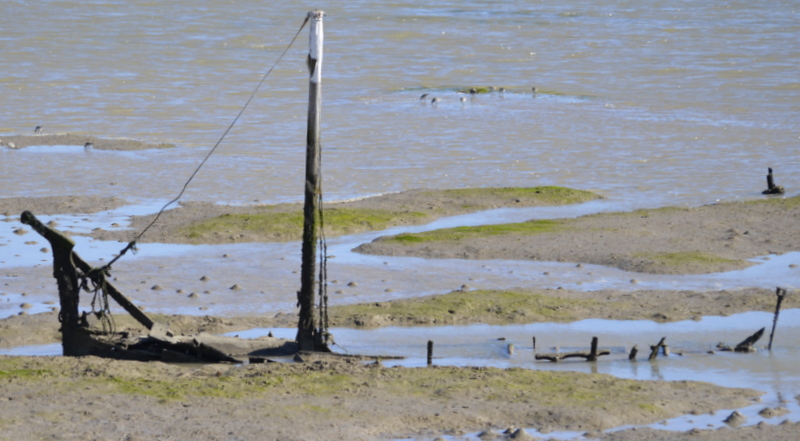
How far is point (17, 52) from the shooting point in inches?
2191

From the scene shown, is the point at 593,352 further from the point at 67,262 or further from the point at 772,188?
the point at 772,188

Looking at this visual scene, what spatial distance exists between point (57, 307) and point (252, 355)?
380 centimetres

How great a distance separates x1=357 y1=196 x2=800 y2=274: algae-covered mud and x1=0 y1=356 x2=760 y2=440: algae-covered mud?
6.51m

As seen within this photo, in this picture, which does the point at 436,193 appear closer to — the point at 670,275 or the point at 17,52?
the point at 670,275

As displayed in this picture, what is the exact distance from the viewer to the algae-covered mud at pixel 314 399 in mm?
10516

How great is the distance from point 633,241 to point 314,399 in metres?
9.93

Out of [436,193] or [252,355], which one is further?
[436,193]

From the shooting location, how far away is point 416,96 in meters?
42.9

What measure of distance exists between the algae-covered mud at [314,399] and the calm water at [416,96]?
13.0m

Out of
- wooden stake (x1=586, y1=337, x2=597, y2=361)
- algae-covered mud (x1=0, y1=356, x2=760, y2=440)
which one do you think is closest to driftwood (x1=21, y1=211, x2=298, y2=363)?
algae-covered mud (x1=0, y1=356, x2=760, y2=440)

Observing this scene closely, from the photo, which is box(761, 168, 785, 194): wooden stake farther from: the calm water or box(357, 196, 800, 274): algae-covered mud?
box(357, 196, 800, 274): algae-covered mud

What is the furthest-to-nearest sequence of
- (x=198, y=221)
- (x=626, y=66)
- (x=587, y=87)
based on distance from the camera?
(x=626, y=66)
(x=587, y=87)
(x=198, y=221)

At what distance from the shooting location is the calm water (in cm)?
2808

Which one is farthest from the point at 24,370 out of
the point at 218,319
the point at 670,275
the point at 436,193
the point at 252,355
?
the point at 436,193
